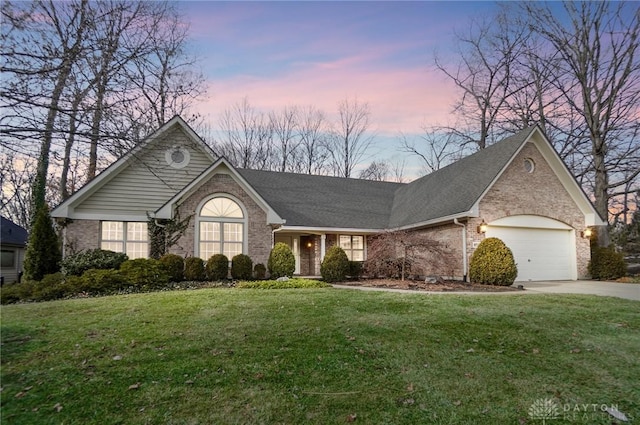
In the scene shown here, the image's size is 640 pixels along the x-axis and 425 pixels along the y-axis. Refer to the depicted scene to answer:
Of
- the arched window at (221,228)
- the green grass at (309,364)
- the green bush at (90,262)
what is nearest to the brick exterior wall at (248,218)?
the arched window at (221,228)

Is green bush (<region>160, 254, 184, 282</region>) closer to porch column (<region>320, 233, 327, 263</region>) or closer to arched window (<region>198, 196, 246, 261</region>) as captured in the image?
arched window (<region>198, 196, 246, 261</region>)

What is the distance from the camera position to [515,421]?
3.73 meters

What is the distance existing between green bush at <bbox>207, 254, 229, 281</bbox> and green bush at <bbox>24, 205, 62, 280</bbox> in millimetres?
5053

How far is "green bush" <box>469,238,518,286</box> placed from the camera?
42.0 feet

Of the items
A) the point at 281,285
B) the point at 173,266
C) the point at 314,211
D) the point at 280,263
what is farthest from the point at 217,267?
the point at 314,211

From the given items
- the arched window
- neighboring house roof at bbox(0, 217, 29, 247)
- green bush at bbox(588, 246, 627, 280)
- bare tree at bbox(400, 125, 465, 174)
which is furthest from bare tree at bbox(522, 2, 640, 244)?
neighboring house roof at bbox(0, 217, 29, 247)

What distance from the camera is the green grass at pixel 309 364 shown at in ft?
12.4

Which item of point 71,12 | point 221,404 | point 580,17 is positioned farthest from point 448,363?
point 580,17

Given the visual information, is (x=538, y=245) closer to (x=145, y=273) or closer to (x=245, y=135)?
(x=145, y=273)

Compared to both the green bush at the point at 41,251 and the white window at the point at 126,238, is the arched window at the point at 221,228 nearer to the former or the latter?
the white window at the point at 126,238

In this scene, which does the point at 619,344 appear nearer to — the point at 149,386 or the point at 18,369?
the point at 149,386

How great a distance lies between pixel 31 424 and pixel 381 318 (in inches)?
205

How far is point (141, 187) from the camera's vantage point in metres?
14.8

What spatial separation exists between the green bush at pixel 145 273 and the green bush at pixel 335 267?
5.92m
